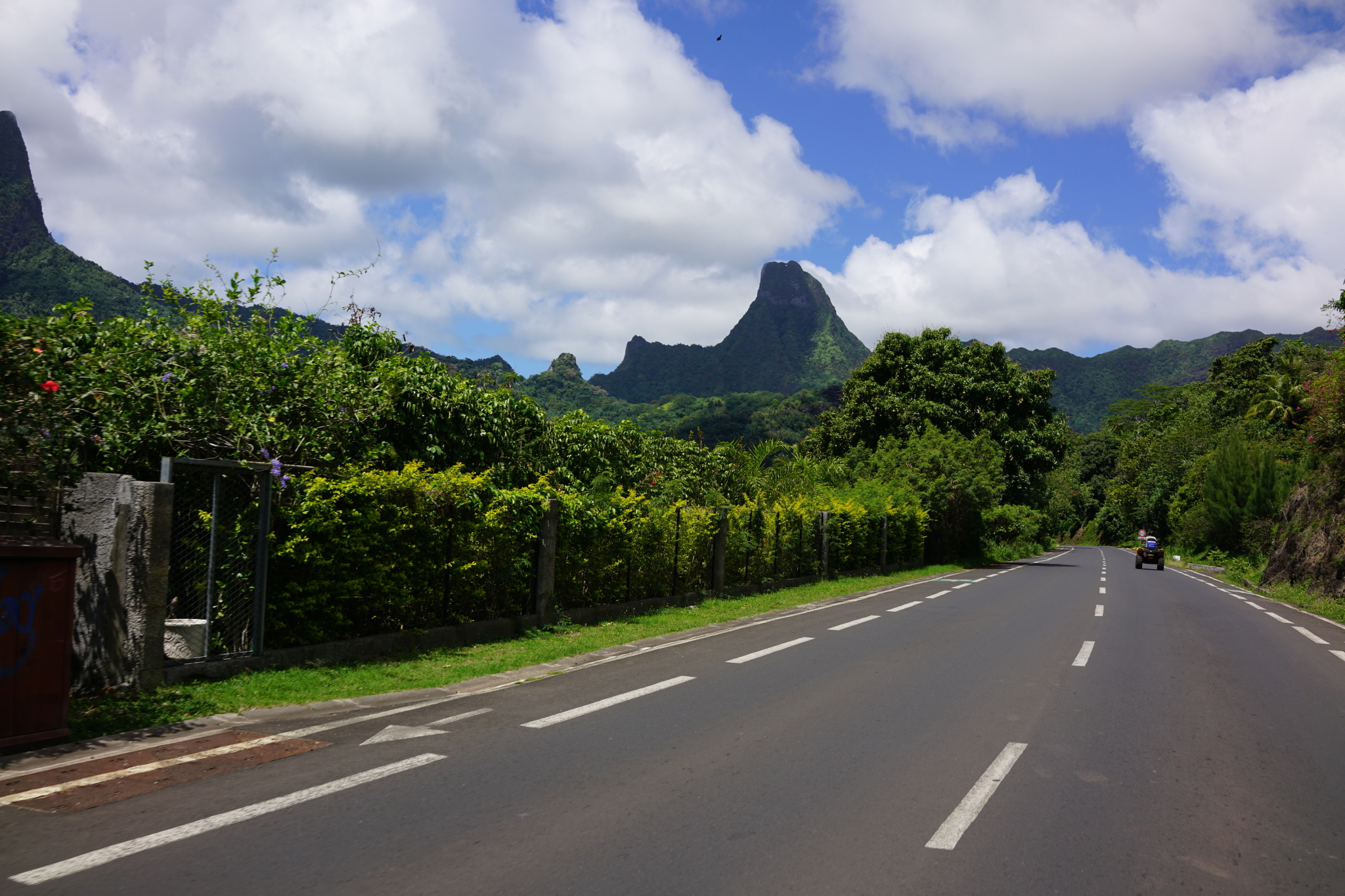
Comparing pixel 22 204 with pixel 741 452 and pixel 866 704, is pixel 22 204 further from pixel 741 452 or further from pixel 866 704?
pixel 866 704

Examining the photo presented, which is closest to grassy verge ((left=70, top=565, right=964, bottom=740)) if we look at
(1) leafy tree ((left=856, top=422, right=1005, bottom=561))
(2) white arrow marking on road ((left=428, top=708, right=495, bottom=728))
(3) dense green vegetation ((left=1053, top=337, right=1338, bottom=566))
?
(2) white arrow marking on road ((left=428, top=708, right=495, bottom=728))

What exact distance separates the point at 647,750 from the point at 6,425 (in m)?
4.93

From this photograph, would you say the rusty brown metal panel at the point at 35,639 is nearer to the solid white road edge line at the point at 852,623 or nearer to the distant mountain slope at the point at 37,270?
the solid white road edge line at the point at 852,623

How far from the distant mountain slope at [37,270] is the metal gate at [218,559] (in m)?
30.9

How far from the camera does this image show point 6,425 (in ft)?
18.9

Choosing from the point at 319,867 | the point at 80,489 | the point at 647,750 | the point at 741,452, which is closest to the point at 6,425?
the point at 80,489

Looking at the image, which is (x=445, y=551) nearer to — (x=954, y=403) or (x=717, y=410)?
(x=954, y=403)

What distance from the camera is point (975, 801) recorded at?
5.02 meters

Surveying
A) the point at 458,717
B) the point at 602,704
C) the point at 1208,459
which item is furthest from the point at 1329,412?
the point at 1208,459

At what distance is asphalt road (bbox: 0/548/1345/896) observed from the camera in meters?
3.91

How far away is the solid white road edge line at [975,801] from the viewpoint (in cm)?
442

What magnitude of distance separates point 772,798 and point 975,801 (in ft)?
3.96

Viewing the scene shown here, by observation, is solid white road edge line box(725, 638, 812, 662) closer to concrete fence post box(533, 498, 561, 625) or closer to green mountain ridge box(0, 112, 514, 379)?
concrete fence post box(533, 498, 561, 625)

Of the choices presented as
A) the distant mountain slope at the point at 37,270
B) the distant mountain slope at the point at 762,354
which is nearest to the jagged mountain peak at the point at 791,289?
the distant mountain slope at the point at 762,354
